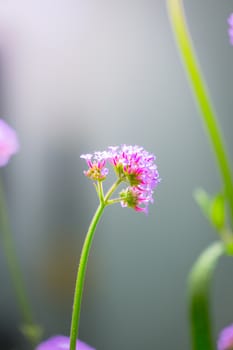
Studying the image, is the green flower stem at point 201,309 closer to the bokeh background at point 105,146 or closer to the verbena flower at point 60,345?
the verbena flower at point 60,345

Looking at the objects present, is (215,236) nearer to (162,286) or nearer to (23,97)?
(162,286)

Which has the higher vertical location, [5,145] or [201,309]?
[5,145]

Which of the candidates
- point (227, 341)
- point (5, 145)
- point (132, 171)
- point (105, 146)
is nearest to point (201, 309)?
point (227, 341)

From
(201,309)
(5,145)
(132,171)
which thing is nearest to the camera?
(132,171)

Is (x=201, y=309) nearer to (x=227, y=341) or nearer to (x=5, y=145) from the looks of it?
Answer: (x=227, y=341)

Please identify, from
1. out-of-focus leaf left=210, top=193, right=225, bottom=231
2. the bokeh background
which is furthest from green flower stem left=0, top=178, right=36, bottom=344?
out-of-focus leaf left=210, top=193, right=225, bottom=231

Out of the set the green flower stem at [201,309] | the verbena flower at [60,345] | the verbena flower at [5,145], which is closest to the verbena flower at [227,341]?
the green flower stem at [201,309]

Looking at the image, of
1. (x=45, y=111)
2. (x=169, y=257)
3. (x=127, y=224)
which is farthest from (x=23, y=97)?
(x=169, y=257)
